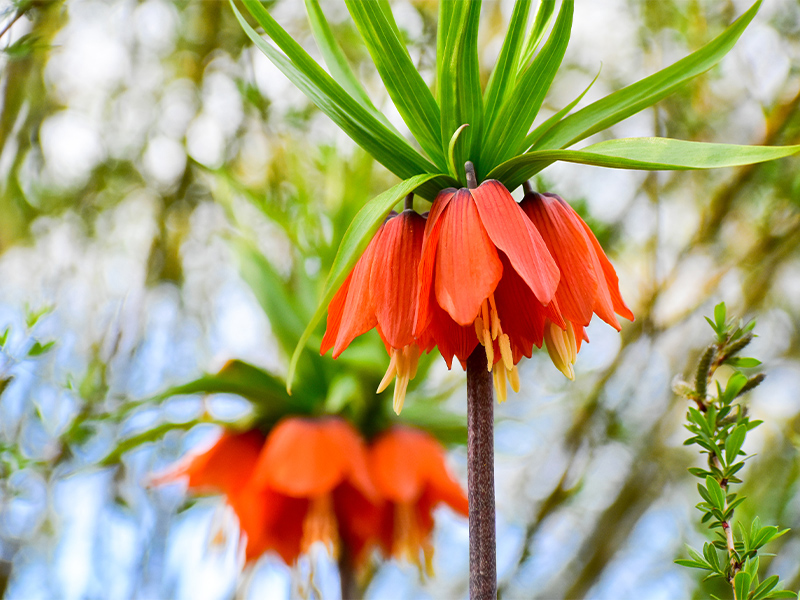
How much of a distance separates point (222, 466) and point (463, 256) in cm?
81

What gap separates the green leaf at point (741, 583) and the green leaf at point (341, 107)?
32 cm

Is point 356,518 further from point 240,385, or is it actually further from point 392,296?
point 392,296

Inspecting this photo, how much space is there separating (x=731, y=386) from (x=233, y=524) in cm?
92

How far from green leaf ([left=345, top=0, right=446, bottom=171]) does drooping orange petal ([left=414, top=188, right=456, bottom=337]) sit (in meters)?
0.05

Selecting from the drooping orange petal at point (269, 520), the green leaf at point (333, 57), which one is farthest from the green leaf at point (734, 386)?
the drooping orange petal at point (269, 520)

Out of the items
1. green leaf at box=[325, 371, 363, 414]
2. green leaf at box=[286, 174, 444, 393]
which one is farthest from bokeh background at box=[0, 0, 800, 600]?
green leaf at box=[286, 174, 444, 393]

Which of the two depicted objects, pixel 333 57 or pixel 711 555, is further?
Result: pixel 333 57

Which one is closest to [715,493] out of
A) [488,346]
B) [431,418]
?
[488,346]

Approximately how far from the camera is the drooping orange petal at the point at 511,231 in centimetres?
44

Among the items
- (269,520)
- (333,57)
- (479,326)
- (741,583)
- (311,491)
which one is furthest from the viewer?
(269,520)

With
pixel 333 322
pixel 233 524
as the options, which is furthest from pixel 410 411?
pixel 333 322

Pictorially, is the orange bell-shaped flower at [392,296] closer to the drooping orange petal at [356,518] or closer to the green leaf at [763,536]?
the green leaf at [763,536]

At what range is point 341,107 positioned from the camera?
1.51 ft

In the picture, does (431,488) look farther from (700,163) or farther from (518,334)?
(700,163)
